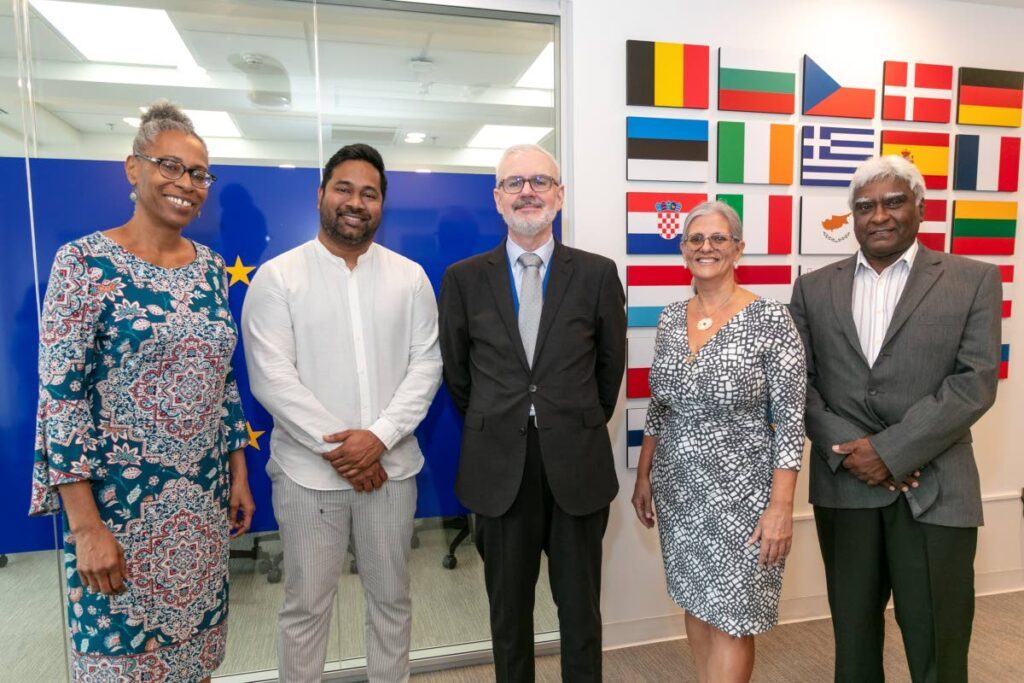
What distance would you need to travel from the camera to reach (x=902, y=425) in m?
1.82

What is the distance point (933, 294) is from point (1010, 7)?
7.60 feet

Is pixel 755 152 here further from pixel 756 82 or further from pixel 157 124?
pixel 157 124

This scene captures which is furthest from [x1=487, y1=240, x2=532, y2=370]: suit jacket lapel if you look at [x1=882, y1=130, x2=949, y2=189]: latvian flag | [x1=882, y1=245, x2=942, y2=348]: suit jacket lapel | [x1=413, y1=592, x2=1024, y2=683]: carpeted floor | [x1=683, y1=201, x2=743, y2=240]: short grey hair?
[x1=882, y1=130, x2=949, y2=189]: latvian flag

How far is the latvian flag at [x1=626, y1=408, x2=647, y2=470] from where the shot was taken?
110 inches

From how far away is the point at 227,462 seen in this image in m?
1.93

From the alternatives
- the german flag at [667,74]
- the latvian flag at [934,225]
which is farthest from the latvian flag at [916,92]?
the german flag at [667,74]

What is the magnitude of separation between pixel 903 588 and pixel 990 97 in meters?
2.60

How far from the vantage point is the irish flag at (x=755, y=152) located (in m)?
2.78

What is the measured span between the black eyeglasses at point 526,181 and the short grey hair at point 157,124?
0.98 m

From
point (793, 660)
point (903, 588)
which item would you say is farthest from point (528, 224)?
point (793, 660)

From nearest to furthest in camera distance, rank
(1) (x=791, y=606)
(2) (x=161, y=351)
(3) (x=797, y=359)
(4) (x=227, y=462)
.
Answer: (2) (x=161, y=351) < (3) (x=797, y=359) < (4) (x=227, y=462) < (1) (x=791, y=606)

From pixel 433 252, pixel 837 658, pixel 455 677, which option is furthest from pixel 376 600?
pixel 837 658

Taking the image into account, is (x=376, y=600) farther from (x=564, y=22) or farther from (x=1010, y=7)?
(x=1010, y=7)

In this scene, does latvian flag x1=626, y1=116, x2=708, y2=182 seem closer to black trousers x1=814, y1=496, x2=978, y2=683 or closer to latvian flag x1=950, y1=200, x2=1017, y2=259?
latvian flag x1=950, y1=200, x2=1017, y2=259
